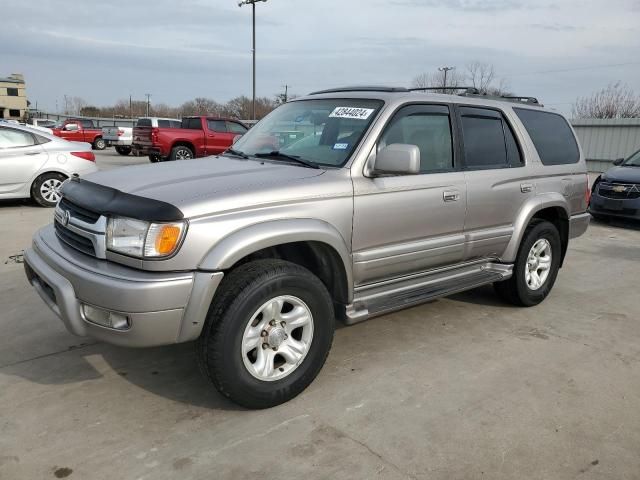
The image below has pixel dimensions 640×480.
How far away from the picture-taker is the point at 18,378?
3.42 metres

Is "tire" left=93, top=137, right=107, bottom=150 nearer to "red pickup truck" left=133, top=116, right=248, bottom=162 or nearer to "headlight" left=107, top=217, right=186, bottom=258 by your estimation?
"red pickup truck" left=133, top=116, right=248, bottom=162

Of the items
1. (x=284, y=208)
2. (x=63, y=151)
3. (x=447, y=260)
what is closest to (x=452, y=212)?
(x=447, y=260)

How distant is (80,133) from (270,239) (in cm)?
2667

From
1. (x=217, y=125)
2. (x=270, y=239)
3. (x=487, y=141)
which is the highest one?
(x=217, y=125)

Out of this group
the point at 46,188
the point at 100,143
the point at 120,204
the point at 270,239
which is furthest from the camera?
the point at 100,143

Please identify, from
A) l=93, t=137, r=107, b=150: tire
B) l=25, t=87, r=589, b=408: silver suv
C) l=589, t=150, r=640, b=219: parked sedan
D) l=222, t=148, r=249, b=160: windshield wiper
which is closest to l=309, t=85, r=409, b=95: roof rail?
l=25, t=87, r=589, b=408: silver suv

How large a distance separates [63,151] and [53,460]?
8.02 metres

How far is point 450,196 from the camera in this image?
13.1ft

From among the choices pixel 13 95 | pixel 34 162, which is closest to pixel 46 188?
pixel 34 162

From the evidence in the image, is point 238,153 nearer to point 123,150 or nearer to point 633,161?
point 633,161

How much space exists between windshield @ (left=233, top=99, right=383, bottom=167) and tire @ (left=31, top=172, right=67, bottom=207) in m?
6.34

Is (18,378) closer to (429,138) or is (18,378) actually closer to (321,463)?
(321,463)

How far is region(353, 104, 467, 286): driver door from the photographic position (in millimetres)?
3516

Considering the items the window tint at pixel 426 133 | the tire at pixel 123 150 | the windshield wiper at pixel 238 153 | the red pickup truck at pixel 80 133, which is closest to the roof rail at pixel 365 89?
the window tint at pixel 426 133
